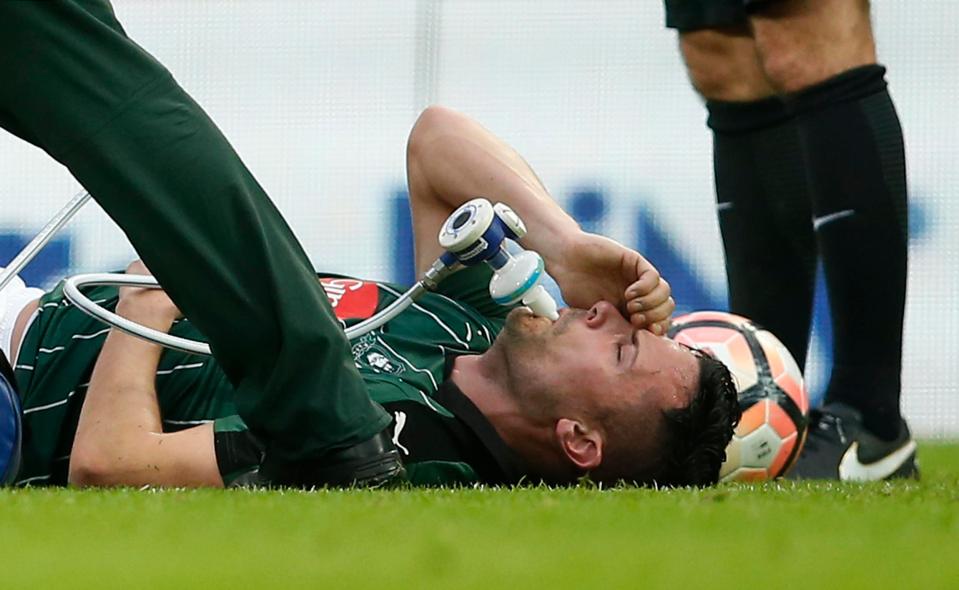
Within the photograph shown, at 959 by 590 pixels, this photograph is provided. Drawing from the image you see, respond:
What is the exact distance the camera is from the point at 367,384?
9.52ft

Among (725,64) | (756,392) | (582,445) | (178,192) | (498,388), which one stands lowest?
(756,392)

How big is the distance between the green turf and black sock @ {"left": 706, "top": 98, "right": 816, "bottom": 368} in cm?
178

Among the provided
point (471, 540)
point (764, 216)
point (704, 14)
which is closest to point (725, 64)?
point (704, 14)

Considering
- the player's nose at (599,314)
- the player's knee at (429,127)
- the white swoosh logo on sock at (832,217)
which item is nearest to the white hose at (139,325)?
the player's nose at (599,314)

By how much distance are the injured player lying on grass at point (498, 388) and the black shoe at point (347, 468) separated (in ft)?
0.94

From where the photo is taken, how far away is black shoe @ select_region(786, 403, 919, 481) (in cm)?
357

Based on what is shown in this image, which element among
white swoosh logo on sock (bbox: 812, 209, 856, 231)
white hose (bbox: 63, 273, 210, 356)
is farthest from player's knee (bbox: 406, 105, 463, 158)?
white swoosh logo on sock (bbox: 812, 209, 856, 231)

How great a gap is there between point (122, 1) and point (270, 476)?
11.4ft

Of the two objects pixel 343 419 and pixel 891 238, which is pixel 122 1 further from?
pixel 343 419

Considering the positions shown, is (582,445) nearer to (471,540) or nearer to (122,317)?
(122,317)

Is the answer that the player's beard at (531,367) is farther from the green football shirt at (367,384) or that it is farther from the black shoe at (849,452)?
the black shoe at (849,452)

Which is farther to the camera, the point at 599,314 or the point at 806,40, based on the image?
the point at 806,40

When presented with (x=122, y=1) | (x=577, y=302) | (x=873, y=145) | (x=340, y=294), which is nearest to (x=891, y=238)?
(x=873, y=145)

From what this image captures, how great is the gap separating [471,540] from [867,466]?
75.4 inches
